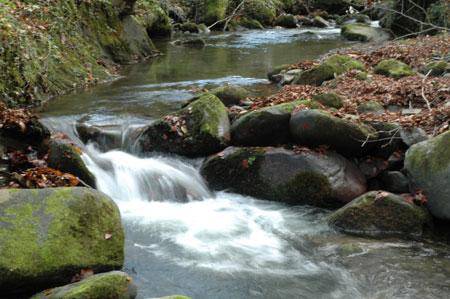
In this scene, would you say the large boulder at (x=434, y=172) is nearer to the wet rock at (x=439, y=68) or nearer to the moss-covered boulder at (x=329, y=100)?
the moss-covered boulder at (x=329, y=100)

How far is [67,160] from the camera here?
7551 mm

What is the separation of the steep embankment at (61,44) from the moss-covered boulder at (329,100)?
6.02 meters

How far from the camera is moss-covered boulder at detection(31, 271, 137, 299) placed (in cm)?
451

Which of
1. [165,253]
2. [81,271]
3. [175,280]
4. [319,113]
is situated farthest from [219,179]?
[81,271]

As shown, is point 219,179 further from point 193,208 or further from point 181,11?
point 181,11

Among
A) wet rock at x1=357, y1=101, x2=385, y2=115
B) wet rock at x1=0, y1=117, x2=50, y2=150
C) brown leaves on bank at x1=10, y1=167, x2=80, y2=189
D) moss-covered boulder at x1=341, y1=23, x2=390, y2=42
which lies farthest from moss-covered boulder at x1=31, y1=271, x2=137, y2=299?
moss-covered boulder at x1=341, y1=23, x2=390, y2=42

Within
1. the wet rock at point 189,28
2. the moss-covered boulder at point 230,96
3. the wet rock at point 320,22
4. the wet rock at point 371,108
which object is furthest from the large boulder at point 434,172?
the wet rock at point 320,22

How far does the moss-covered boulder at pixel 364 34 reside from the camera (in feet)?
76.7

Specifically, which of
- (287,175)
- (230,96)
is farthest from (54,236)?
(230,96)

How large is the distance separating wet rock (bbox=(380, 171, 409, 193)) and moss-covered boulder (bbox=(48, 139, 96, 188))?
4.55 metres

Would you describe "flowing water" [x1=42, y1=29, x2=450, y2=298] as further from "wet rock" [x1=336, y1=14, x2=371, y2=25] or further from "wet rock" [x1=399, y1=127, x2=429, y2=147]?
"wet rock" [x1=336, y1=14, x2=371, y2=25]

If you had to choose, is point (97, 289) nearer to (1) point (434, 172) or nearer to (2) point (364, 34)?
(1) point (434, 172)

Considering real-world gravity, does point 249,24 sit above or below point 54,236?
above

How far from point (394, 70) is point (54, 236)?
34.0 feet
